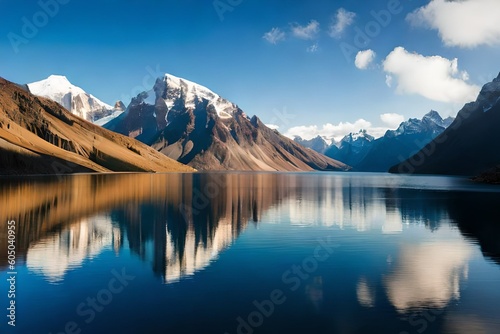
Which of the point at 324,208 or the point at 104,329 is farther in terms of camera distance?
the point at 324,208

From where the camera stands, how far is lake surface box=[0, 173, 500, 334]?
20250mm

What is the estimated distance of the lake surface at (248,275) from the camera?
20250 millimetres

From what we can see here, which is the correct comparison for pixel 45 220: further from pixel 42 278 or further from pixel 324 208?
pixel 324 208

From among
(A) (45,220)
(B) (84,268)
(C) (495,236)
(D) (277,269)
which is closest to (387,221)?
(C) (495,236)

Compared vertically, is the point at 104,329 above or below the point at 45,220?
below

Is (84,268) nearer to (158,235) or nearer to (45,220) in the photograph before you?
(158,235)

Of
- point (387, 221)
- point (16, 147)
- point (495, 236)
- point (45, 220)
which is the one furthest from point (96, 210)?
point (16, 147)

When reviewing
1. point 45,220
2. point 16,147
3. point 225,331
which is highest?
point 16,147

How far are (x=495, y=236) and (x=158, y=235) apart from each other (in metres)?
40.8

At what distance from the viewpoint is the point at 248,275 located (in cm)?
2917

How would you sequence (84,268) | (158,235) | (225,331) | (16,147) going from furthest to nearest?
(16,147)
(158,235)
(84,268)
(225,331)

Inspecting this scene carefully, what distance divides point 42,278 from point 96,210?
37919mm

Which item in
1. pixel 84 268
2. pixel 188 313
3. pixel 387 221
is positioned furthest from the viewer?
pixel 387 221

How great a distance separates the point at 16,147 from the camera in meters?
200
